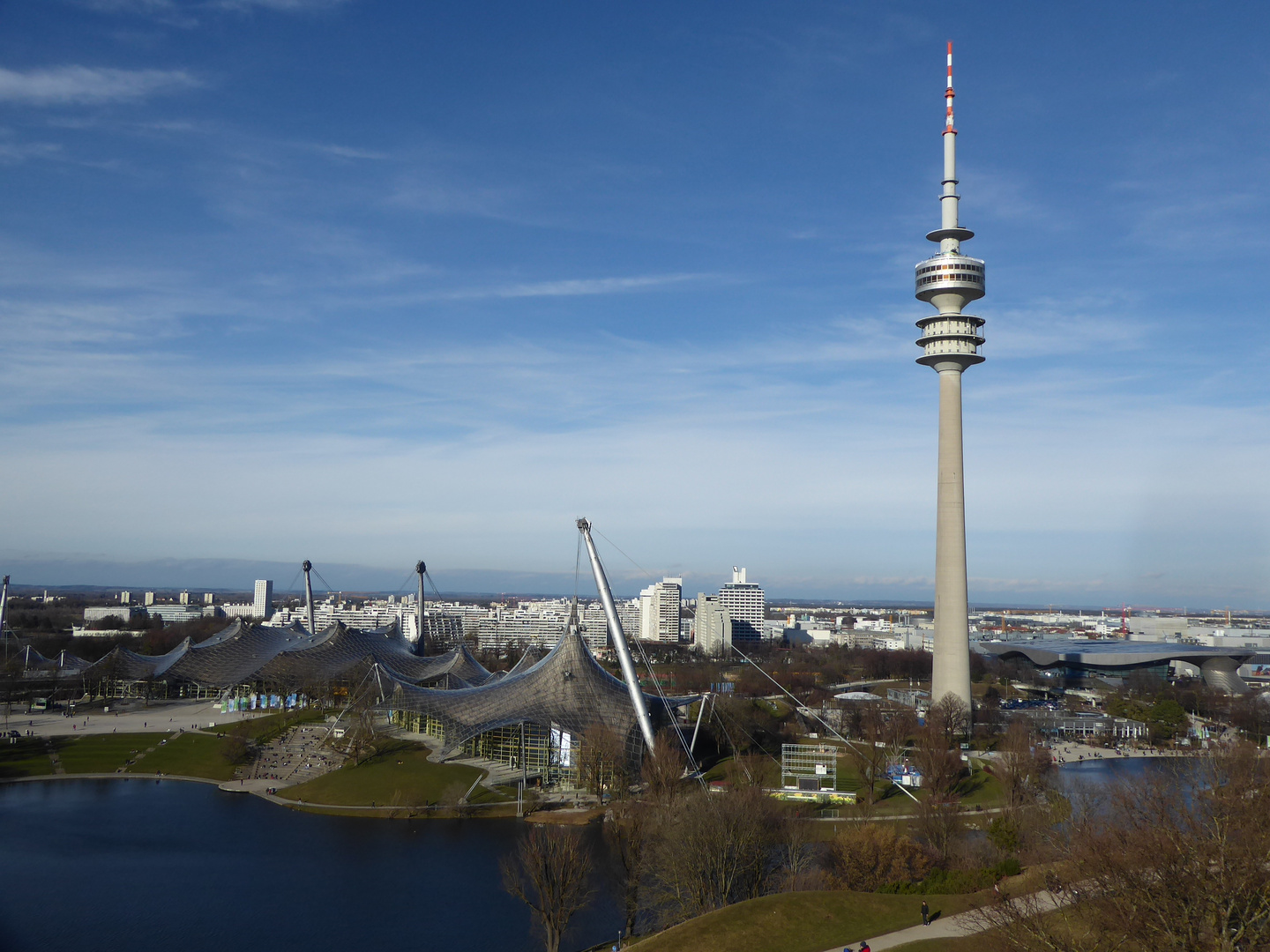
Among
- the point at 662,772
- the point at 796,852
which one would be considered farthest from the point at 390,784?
the point at 796,852

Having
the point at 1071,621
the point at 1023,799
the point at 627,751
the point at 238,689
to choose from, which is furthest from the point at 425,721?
the point at 1071,621

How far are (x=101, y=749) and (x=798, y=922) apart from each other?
123ft

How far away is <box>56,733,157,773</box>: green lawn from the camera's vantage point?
41031mm

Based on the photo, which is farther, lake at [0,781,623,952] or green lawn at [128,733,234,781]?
green lawn at [128,733,234,781]

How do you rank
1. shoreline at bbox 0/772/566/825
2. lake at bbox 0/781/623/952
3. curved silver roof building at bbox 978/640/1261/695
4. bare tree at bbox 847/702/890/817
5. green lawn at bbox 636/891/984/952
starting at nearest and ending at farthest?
green lawn at bbox 636/891/984/952 → lake at bbox 0/781/623/952 → shoreline at bbox 0/772/566/825 → bare tree at bbox 847/702/890/817 → curved silver roof building at bbox 978/640/1261/695

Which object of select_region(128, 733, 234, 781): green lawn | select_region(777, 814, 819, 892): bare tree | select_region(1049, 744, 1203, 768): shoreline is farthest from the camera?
select_region(1049, 744, 1203, 768): shoreline

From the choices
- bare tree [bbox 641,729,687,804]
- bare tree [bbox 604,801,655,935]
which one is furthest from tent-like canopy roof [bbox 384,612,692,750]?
bare tree [bbox 604,801,655,935]

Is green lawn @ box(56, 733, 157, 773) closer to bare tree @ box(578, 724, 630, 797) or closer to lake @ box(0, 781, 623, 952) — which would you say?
lake @ box(0, 781, 623, 952)

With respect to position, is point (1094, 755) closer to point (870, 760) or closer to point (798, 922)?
point (870, 760)

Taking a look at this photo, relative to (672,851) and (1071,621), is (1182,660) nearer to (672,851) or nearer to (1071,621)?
(672,851)

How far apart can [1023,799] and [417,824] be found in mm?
20393

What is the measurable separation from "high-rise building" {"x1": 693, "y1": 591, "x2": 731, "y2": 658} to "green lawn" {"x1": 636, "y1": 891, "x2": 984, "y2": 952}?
8025cm

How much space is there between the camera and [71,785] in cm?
3831

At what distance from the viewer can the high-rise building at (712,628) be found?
10462cm
